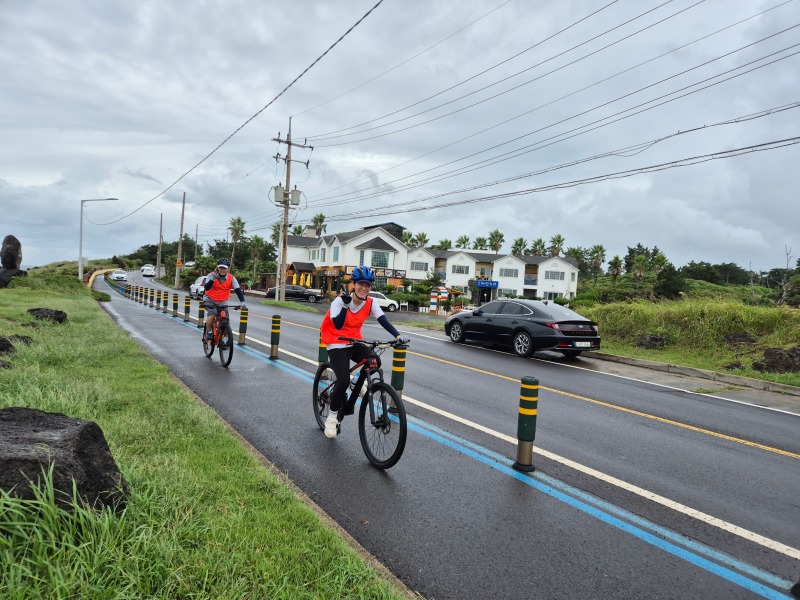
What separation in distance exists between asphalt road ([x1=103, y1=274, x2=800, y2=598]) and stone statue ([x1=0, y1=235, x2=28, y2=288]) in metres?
27.7

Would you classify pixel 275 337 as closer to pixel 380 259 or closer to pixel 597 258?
pixel 380 259

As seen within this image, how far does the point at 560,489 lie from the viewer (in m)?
4.45

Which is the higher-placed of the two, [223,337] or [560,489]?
[223,337]

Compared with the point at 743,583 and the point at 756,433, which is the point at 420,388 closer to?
the point at 756,433

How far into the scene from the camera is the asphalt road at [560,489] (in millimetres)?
3186

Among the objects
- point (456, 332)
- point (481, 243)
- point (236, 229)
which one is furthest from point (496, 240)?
point (456, 332)

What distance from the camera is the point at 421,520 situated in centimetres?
377

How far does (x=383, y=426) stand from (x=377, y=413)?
5.9 inches

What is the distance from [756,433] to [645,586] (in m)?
4.84

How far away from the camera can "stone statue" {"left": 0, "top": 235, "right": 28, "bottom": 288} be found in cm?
2899

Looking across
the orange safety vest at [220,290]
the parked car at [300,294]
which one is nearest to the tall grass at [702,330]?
the orange safety vest at [220,290]

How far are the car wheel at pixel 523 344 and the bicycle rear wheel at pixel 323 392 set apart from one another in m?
8.05

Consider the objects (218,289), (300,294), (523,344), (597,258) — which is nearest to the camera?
(218,289)

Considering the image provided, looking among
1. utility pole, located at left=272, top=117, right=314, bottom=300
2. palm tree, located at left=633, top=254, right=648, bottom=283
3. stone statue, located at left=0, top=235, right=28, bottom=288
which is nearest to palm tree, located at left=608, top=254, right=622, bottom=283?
palm tree, located at left=633, top=254, right=648, bottom=283
